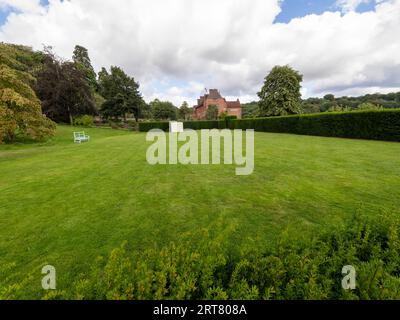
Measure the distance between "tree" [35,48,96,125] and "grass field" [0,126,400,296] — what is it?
30.7 metres

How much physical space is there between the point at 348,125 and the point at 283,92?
23.1m

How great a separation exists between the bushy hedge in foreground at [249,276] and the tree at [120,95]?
49322 millimetres

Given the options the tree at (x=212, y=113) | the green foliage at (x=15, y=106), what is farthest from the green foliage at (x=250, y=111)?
the green foliage at (x=15, y=106)

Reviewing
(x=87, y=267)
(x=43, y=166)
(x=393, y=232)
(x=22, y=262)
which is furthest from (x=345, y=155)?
(x=43, y=166)

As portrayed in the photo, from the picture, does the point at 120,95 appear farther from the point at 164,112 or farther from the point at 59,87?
the point at 164,112

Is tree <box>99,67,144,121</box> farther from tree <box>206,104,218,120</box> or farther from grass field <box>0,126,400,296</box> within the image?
grass field <box>0,126,400,296</box>

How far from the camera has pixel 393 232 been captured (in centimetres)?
208

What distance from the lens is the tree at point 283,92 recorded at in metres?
38.7

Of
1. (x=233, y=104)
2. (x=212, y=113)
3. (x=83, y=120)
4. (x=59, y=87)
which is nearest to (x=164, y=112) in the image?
(x=212, y=113)

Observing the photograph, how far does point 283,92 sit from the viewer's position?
126 ft

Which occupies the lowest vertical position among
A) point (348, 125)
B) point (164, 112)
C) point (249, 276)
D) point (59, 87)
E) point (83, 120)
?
point (249, 276)

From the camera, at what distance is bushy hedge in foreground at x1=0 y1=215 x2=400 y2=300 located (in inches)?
56.7

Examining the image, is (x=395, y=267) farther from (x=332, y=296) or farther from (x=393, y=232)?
(x=332, y=296)
